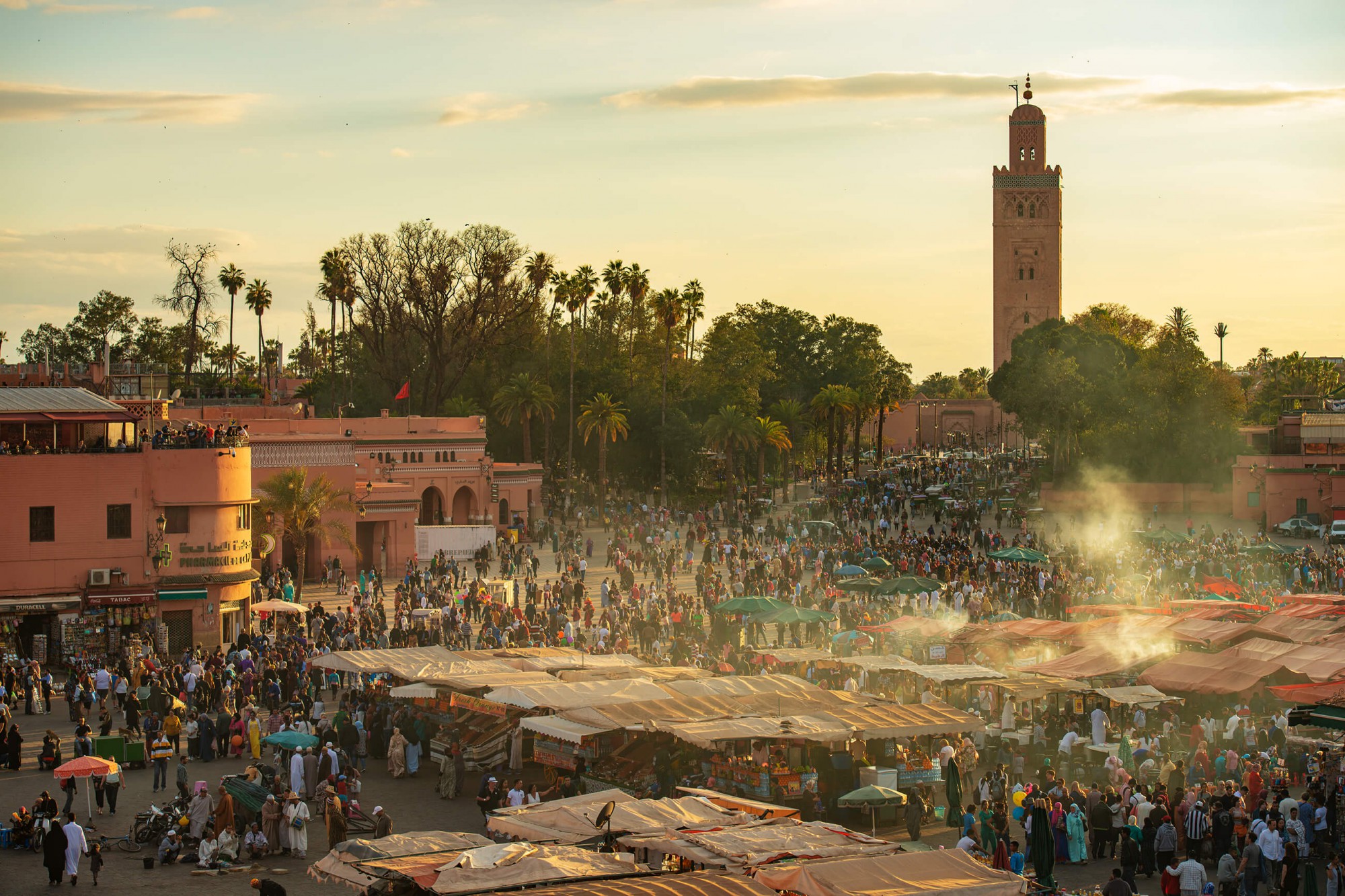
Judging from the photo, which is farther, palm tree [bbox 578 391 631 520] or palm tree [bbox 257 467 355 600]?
palm tree [bbox 578 391 631 520]

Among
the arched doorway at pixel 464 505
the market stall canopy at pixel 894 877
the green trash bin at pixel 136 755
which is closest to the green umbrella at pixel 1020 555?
the green trash bin at pixel 136 755

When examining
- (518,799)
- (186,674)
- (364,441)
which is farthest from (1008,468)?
(518,799)

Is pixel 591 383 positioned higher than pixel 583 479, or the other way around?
pixel 591 383

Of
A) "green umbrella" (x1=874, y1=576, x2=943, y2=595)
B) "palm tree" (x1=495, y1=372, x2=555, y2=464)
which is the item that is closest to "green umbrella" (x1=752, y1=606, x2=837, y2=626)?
"green umbrella" (x1=874, y1=576, x2=943, y2=595)

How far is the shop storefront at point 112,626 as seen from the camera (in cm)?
3281

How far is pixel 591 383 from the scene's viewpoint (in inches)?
2913

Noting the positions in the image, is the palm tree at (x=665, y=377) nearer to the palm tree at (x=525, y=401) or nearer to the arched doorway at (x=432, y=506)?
the palm tree at (x=525, y=401)

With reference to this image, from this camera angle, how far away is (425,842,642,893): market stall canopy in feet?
42.2

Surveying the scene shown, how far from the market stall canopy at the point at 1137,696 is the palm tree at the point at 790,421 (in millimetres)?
54250

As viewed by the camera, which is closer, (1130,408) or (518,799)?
(518,799)

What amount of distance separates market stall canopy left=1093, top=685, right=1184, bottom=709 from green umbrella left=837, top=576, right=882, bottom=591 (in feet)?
44.5

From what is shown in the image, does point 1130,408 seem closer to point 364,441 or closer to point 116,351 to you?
point 364,441

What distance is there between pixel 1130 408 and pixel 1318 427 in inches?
333

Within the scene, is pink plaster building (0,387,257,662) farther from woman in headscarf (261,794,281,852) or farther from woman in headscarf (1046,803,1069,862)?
woman in headscarf (1046,803,1069,862)
